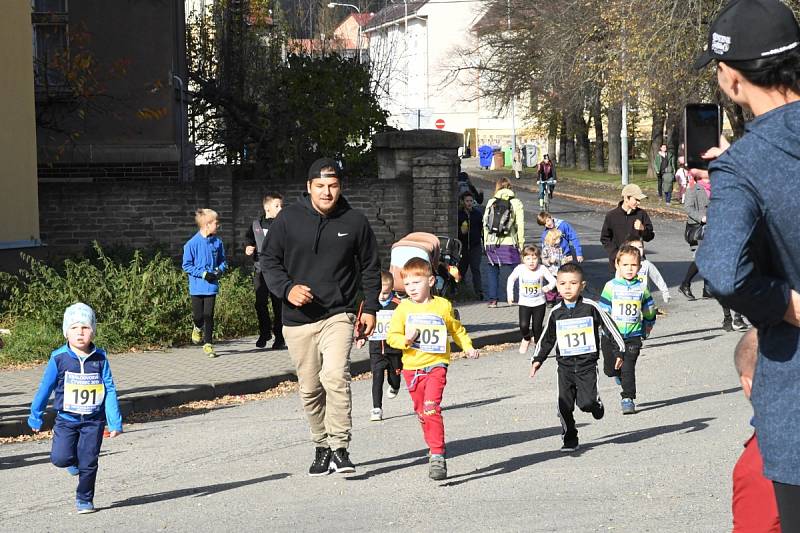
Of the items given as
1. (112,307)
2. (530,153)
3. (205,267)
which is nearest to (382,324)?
(205,267)

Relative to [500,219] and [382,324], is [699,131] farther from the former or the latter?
[500,219]

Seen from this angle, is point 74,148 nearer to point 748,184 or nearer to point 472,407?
point 472,407

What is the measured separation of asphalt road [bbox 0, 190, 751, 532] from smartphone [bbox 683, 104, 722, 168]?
313 cm

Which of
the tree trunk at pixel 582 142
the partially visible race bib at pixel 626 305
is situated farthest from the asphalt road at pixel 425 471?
the tree trunk at pixel 582 142

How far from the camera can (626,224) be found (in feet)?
53.3

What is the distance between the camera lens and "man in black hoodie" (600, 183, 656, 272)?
16188mm

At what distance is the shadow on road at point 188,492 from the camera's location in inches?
307

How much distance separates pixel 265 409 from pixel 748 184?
30.0 feet

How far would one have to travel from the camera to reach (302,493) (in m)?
7.84

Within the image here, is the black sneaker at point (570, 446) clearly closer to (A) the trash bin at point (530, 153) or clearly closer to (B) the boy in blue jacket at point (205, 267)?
(B) the boy in blue jacket at point (205, 267)

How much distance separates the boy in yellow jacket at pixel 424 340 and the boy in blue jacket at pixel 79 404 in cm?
190

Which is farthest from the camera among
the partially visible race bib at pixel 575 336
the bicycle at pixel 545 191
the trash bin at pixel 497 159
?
the trash bin at pixel 497 159

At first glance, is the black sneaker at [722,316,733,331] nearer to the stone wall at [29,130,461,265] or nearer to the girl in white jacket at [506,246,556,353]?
the girl in white jacket at [506,246,556,353]

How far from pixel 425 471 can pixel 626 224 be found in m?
8.48
